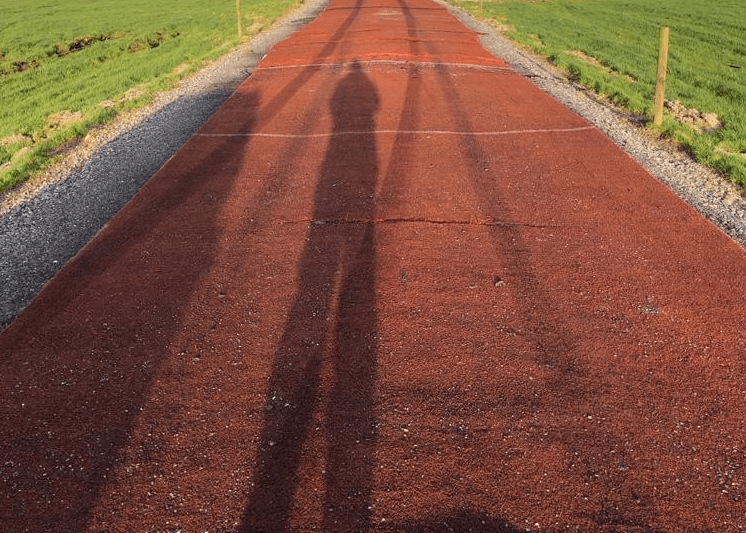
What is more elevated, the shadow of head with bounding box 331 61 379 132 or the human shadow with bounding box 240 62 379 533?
the shadow of head with bounding box 331 61 379 132

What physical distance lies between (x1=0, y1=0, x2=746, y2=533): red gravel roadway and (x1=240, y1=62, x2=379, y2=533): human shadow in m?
0.02

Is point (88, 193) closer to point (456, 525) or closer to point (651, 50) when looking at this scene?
point (456, 525)

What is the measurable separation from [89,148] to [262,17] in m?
22.5

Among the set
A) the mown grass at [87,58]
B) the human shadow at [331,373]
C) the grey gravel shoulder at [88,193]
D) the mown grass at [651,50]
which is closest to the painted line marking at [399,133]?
the grey gravel shoulder at [88,193]

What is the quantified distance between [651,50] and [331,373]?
67.5 ft

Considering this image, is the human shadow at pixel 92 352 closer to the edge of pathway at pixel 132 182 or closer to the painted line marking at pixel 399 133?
the edge of pathway at pixel 132 182

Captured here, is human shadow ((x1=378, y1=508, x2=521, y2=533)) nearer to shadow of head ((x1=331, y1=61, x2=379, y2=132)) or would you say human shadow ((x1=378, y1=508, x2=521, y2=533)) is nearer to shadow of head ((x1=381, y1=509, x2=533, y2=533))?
shadow of head ((x1=381, y1=509, x2=533, y2=533))

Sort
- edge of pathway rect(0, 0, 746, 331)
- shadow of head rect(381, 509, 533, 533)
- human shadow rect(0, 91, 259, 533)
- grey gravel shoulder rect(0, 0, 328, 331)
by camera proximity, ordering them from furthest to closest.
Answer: edge of pathway rect(0, 0, 746, 331), grey gravel shoulder rect(0, 0, 328, 331), human shadow rect(0, 91, 259, 533), shadow of head rect(381, 509, 533, 533)

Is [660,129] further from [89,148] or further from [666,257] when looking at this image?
[89,148]

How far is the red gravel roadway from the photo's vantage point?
136 inches

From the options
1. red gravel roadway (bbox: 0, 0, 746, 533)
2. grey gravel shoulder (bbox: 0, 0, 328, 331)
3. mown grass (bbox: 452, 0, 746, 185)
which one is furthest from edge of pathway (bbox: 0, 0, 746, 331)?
mown grass (bbox: 452, 0, 746, 185)

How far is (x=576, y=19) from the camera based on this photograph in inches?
1212

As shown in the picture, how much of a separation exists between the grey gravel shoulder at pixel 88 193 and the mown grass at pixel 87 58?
74 centimetres

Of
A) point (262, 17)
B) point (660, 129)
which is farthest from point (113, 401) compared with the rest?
point (262, 17)
